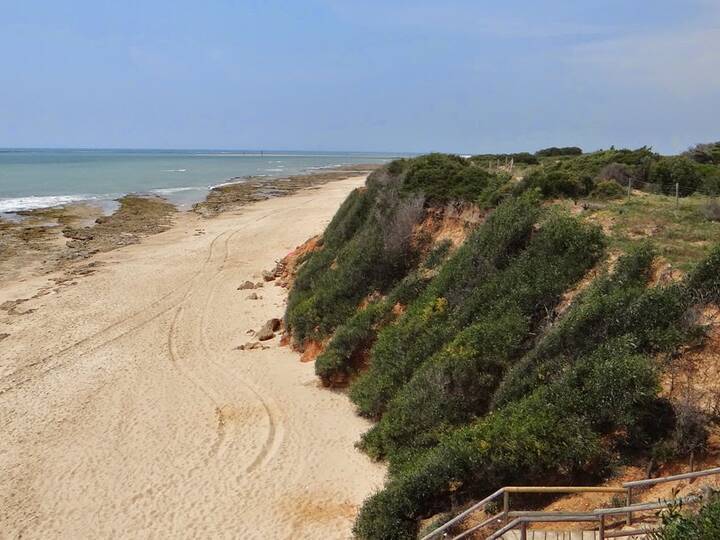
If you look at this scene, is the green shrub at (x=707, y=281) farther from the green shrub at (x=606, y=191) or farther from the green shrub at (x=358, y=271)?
the green shrub at (x=358, y=271)

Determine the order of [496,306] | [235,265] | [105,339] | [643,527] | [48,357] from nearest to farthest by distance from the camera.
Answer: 1. [643,527]
2. [496,306]
3. [48,357]
4. [105,339]
5. [235,265]

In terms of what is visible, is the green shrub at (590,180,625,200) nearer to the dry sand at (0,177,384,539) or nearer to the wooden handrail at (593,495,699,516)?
the dry sand at (0,177,384,539)

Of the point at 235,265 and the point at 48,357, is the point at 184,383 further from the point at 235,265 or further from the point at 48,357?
the point at 235,265

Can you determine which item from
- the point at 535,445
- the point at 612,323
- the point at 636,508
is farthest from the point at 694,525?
the point at 612,323

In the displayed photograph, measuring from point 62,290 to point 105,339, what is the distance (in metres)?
8.17

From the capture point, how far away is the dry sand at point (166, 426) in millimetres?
11031

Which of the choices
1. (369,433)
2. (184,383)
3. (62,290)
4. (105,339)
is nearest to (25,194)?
(62,290)

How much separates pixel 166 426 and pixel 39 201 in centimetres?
5339

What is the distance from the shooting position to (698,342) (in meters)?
9.49

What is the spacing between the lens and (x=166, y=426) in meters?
14.2

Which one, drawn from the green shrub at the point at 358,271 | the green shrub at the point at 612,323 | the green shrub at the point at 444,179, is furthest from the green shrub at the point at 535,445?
the green shrub at the point at 444,179

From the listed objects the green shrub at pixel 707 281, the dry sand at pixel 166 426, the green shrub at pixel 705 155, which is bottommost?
the dry sand at pixel 166 426

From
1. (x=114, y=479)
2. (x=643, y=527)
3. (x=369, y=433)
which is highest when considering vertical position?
(x=643, y=527)

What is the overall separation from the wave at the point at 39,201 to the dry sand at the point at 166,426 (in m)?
32.7
